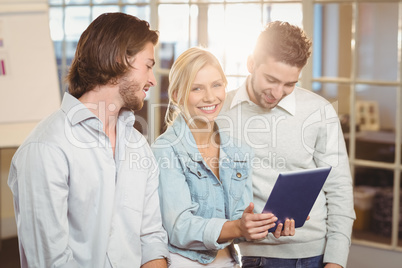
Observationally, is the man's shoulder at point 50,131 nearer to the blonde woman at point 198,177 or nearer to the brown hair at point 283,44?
the blonde woman at point 198,177

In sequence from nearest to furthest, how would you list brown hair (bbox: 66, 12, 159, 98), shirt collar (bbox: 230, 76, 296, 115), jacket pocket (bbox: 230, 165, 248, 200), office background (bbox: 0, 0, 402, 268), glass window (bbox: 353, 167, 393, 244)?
brown hair (bbox: 66, 12, 159, 98) < jacket pocket (bbox: 230, 165, 248, 200) < shirt collar (bbox: 230, 76, 296, 115) < office background (bbox: 0, 0, 402, 268) < glass window (bbox: 353, 167, 393, 244)

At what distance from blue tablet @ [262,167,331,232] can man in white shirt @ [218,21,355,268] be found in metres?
0.20

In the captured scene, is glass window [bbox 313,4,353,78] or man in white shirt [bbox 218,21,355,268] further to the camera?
glass window [bbox 313,4,353,78]

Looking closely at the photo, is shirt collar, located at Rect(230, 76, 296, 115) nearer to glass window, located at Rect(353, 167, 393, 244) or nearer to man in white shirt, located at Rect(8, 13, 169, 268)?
man in white shirt, located at Rect(8, 13, 169, 268)

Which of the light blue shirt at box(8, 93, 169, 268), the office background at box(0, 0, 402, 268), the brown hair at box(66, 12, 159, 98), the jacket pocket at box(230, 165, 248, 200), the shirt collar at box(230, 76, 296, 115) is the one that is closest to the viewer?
the light blue shirt at box(8, 93, 169, 268)

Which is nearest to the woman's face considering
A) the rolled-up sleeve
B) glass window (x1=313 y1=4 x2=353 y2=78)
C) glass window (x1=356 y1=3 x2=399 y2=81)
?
the rolled-up sleeve

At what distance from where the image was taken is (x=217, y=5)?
11.4 feet

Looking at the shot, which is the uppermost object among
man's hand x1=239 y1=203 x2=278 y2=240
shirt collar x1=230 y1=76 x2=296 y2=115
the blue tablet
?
shirt collar x1=230 y1=76 x2=296 y2=115

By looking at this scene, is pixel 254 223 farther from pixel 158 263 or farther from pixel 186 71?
pixel 186 71

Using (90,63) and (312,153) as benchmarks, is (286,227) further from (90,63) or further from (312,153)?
(90,63)

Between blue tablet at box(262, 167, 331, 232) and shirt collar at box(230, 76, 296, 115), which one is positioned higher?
shirt collar at box(230, 76, 296, 115)

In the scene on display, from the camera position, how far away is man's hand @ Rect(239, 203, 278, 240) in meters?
1.60

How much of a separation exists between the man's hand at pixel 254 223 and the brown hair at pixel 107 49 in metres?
0.60

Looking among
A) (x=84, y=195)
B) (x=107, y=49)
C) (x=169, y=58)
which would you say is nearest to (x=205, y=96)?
(x=107, y=49)
